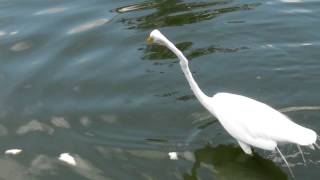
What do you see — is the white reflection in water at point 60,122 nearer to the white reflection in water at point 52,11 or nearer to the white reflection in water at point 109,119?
the white reflection in water at point 109,119

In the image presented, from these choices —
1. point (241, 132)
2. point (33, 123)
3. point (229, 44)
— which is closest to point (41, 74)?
point (33, 123)

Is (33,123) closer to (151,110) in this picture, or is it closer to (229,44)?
(151,110)

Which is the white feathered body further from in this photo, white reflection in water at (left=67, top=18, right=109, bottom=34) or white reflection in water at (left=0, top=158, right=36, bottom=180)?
white reflection in water at (left=67, top=18, right=109, bottom=34)

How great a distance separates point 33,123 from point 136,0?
3969 millimetres

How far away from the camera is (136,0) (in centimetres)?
1059

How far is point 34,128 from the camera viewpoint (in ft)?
23.7

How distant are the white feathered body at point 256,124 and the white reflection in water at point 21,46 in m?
3.82

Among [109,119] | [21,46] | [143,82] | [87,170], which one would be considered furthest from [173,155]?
[21,46]

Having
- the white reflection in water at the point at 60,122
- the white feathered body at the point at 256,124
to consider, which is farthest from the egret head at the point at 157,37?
the white reflection in water at the point at 60,122

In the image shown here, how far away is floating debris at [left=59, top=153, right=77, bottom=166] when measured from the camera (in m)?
6.61

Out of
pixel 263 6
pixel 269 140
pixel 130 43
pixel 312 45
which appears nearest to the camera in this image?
pixel 269 140

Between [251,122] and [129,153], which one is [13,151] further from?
[251,122]

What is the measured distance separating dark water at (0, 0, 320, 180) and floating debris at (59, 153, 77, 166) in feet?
0.18

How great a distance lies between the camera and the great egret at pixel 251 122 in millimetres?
5770
